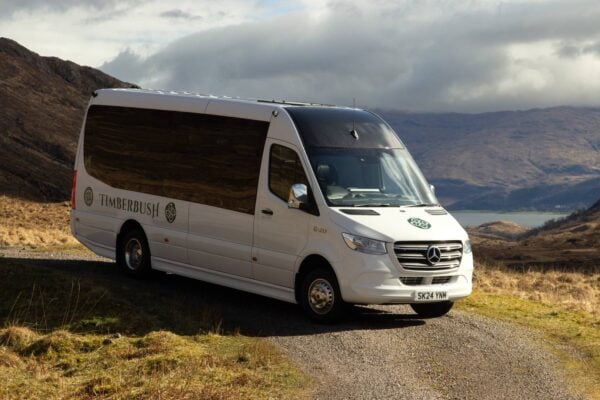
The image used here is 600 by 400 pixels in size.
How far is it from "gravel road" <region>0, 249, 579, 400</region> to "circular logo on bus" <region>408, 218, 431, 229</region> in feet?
5.00

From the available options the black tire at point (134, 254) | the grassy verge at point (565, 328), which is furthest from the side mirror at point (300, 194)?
the black tire at point (134, 254)

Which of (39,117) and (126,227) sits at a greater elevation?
(39,117)

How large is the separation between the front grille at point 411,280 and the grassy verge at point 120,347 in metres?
2.30

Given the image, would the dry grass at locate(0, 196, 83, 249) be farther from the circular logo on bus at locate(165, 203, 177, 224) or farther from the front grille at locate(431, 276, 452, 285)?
the front grille at locate(431, 276, 452, 285)

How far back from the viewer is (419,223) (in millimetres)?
13891

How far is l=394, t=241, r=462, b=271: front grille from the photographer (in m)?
13.6

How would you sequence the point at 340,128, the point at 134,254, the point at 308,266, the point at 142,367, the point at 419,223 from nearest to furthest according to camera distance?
1. the point at 142,367
2. the point at 419,223
3. the point at 308,266
4. the point at 340,128
5. the point at 134,254

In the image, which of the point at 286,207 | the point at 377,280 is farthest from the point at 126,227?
the point at 377,280

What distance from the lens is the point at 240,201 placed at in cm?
1523

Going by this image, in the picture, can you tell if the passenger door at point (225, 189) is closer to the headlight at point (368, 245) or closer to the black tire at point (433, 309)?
the headlight at point (368, 245)

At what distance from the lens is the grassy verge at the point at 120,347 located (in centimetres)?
1045

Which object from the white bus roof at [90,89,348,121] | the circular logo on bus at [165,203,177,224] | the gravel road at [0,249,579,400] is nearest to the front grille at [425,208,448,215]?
the gravel road at [0,249,579,400]

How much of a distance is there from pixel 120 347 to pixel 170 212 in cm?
455

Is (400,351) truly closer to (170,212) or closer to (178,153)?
(170,212)
